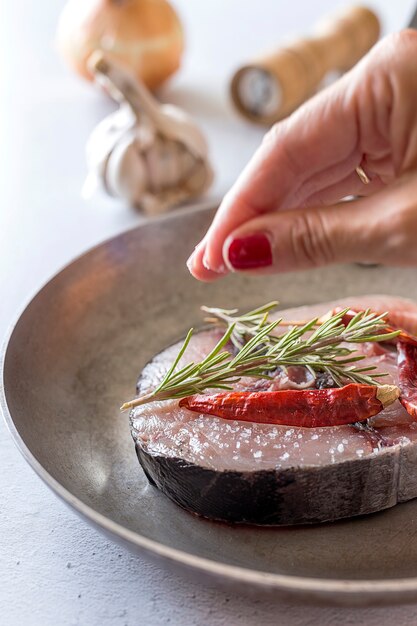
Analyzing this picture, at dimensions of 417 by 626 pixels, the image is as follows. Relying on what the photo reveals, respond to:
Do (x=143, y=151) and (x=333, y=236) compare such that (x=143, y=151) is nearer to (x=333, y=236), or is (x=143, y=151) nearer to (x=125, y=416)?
(x=125, y=416)

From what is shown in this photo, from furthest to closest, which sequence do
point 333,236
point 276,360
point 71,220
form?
point 71,220
point 276,360
point 333,236

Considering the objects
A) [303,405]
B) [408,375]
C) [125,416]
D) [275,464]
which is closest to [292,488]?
[275,464]

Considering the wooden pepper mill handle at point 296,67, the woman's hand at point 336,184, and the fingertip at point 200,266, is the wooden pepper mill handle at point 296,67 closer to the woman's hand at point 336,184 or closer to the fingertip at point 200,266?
the woman's hand at point 336,184

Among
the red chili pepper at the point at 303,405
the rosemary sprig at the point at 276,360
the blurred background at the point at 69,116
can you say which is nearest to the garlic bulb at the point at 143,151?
the blurred background at the point at 69,116

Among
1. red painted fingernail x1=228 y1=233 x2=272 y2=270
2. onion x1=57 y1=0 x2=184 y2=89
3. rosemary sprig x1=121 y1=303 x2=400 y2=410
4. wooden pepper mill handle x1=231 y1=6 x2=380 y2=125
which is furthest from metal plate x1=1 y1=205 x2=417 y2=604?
onion x1=57 y1=0 x2=184 y2=89

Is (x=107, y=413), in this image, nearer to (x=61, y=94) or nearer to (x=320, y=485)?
(x=320, y=485)

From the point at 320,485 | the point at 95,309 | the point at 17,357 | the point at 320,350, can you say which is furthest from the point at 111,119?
the point at 320,485
